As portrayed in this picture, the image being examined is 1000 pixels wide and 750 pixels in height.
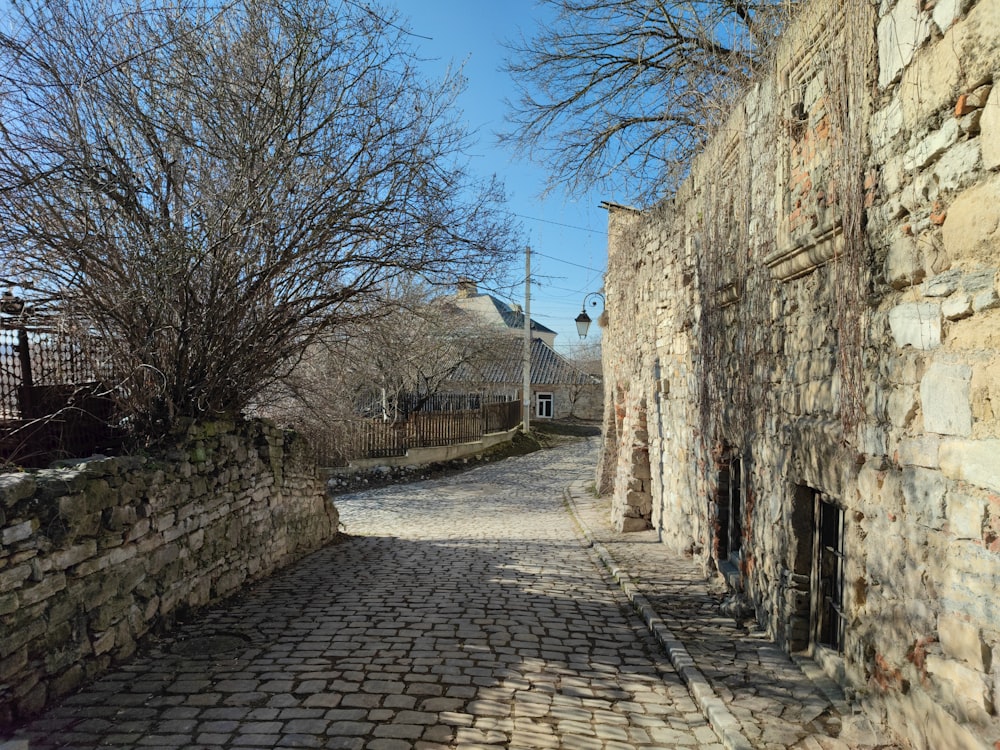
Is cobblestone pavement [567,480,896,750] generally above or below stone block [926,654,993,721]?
below

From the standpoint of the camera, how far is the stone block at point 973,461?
7.50ft

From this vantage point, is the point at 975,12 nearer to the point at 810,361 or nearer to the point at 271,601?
the point at 810,361

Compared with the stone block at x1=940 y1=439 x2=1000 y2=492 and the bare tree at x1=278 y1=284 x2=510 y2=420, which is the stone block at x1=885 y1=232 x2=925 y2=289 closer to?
the stone block at x1=940 y1=439 x2=1000 y2=492

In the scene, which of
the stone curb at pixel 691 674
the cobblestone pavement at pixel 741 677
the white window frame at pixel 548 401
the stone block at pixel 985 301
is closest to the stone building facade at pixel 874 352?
the stone block at pixel 985 301

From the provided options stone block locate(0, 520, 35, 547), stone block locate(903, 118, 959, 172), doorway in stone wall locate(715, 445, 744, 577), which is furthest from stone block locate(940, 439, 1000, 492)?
stone block locate(0, 520, 35, 547)

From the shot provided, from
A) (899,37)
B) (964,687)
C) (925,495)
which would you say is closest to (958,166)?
(899,37)

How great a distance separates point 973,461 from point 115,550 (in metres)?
4.62

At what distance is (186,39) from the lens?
16.9ft

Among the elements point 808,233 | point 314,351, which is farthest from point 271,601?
point 808,233

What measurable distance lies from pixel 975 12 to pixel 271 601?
237 inches

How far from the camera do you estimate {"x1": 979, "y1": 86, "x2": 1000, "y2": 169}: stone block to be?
7.50ft

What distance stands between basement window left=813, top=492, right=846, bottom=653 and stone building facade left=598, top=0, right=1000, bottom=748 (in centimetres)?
1

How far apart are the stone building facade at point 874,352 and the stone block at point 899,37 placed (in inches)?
0.5

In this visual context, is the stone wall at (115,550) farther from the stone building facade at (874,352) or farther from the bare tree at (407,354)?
the stone building facade at (874,352)
